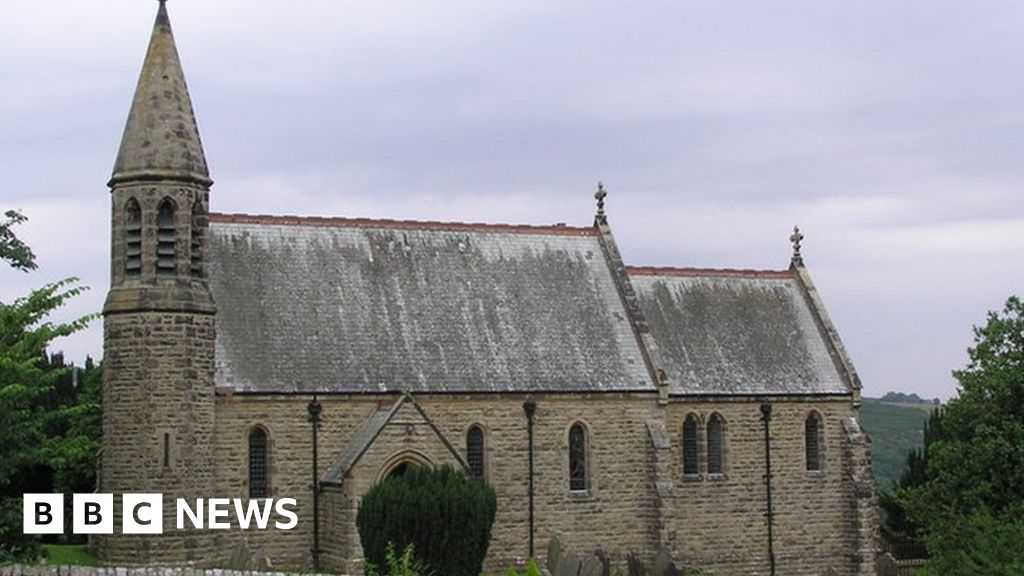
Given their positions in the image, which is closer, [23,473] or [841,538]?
[23,473]

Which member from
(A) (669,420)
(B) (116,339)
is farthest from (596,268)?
(B) (116,339)

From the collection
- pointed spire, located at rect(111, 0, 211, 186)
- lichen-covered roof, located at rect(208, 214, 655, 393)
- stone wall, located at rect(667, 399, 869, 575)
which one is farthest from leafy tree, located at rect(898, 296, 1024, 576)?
pointed spire, located at rect(111, 0, 211, 186)

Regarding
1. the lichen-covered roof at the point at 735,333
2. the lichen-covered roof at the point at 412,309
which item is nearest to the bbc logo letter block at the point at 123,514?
the lichen-covered roof at the point at 412,309

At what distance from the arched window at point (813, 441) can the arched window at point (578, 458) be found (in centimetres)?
747

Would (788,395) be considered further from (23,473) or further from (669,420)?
(23,473)

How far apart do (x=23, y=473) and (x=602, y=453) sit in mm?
14776

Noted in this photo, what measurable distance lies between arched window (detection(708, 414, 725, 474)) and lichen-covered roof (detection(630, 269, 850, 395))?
881mm

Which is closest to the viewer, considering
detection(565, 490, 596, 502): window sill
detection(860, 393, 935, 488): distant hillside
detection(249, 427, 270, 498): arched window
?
detection(249, 427, 270, 498): arched window

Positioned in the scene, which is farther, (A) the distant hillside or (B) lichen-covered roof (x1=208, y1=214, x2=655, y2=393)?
(A) the distant hillside

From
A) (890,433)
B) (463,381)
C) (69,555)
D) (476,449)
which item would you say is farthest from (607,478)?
(890,433)

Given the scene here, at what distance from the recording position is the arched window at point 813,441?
43719 mm

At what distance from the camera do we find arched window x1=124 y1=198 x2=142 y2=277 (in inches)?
1387

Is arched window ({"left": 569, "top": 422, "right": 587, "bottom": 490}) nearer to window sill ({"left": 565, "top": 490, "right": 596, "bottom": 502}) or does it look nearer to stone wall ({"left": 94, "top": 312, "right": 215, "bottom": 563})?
window sill ({"left": 565, "top": 490, "right": 596, "bottom": 502})

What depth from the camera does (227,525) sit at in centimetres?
3559
